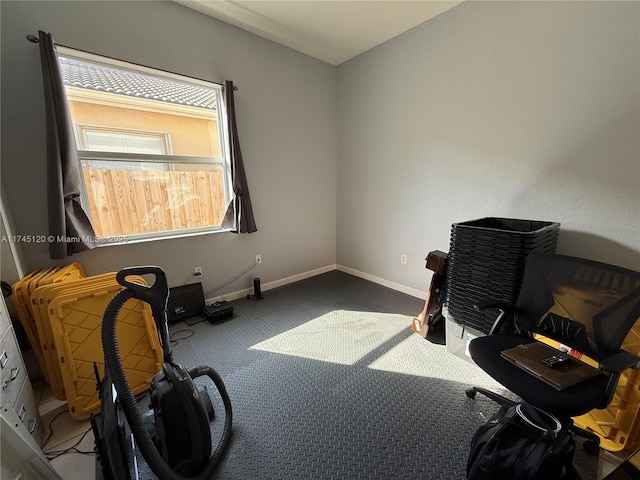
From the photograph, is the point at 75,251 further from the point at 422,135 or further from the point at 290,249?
the point at 422,135

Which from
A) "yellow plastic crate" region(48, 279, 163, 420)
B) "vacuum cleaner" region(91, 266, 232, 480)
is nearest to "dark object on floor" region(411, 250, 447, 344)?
"vacuum cleaner" region(91, 266, 232, 480)

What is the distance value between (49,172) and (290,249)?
2201mm

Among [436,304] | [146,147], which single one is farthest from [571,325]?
[146,147]

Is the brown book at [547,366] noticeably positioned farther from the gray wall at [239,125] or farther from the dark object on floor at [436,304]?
the gray wall at [239,125]

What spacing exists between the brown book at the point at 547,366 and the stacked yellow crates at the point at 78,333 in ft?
6.50

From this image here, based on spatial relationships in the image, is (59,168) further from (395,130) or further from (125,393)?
(395,130)

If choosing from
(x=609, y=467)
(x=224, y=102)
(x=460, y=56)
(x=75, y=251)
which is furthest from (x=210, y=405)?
(x=460, y=56)

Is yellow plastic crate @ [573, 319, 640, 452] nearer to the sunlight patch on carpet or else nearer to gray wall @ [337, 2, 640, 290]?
gray wall @ [337, 2, 640, 290]

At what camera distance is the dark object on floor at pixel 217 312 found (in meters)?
2.41

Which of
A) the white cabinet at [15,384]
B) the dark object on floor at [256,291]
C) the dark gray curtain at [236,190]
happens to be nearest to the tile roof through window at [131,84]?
the dark gray curtain at [236,190]

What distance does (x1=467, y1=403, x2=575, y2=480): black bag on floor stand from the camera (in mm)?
934

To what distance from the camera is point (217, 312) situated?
7.96ft

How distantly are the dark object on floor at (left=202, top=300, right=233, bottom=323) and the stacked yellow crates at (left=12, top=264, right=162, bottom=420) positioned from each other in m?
0.76

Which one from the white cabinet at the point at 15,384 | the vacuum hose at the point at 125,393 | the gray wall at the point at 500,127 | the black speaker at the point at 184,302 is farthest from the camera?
the black speaker at the point at 184,302
